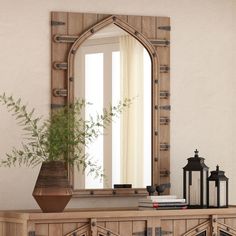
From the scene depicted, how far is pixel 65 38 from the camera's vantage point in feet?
18.3

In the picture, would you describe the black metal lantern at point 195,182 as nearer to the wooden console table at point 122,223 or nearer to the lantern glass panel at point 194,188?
the lantern glass panel at point 194,188

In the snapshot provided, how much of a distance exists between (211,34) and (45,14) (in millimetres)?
1276

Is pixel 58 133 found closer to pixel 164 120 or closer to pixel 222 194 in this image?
pixel 164 120

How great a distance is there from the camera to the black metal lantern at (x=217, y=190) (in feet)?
18.0

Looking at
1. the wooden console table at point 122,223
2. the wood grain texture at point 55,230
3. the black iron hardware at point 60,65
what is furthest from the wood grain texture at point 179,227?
the black iron hardware at point 60,65

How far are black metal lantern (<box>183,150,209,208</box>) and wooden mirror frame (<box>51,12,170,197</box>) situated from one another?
224mm

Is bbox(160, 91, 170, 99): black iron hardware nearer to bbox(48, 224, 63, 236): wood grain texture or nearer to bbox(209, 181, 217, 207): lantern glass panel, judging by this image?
bbox(209, 181, 217, 207): lantern glass panel

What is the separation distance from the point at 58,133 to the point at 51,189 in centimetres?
37

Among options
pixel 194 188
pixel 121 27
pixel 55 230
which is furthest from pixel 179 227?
pixel 121 27

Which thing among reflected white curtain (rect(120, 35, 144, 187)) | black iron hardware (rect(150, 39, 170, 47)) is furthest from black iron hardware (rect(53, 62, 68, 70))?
black iron hardware (rect(150, 39, 170, 47))

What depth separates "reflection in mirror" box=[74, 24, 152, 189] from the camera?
18.3ft

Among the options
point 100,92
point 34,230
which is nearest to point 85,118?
point 100,92

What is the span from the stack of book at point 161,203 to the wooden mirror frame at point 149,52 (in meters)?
0.33

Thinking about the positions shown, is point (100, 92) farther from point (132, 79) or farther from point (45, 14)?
point (45, 14)
